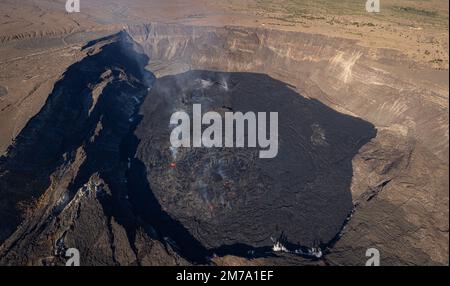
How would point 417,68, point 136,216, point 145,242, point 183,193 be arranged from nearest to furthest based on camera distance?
1. point 145,242
2. point 136,216
3. point 183,193
4. point 417,68

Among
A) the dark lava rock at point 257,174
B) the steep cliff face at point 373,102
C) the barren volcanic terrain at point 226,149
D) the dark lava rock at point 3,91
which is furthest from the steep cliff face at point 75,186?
the steep cliff face at point 373,102

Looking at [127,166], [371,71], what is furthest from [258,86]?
[127,166]

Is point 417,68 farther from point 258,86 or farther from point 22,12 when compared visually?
point 22,12

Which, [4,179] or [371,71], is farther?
[371,71]

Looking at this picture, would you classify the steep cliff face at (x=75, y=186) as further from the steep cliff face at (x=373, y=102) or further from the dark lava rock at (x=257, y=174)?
the steep cliff face at (x=373, y=102)

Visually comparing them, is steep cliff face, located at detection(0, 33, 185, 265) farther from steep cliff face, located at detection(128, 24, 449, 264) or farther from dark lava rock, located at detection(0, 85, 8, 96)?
steep cliff face, located at detection(128, 24, 449, 264)

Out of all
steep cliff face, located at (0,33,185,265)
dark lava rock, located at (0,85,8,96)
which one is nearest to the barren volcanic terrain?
steep cliff face, located at (0,33,185,265)
